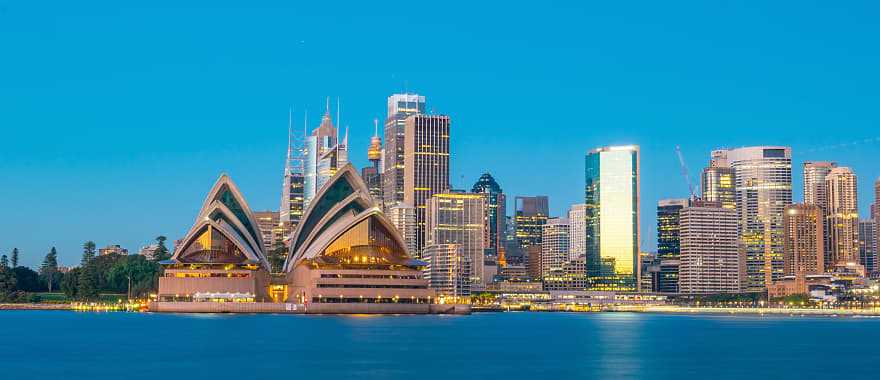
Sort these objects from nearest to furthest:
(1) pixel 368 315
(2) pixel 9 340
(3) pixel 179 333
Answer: (2) pixel 9 340 < (3) pixel 179 333 < (1) pixel 368 315

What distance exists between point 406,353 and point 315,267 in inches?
3704

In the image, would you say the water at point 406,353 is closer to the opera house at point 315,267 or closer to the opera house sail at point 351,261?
the opera house sail at point 351,261

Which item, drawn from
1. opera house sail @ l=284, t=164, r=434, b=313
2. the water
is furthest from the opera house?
the water

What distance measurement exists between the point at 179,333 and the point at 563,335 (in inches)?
1576

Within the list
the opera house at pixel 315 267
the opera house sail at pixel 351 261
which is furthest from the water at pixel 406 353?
the opera house at pixel 315 267

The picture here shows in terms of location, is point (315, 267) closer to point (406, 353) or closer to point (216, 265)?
point (216, 265)

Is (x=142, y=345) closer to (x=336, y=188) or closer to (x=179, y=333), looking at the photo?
(x=179, y=333)

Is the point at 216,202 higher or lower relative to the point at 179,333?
higher

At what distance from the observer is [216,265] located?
7662 inches

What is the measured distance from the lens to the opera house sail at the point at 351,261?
187 meters

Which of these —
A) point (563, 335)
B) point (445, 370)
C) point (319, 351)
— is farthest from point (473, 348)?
point (563, 335)

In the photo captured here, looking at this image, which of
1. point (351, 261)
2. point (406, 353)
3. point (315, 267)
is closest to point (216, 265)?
point (315, 267)

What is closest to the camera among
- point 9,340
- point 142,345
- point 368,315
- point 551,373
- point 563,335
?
point 551,373

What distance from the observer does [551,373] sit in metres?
80.1
